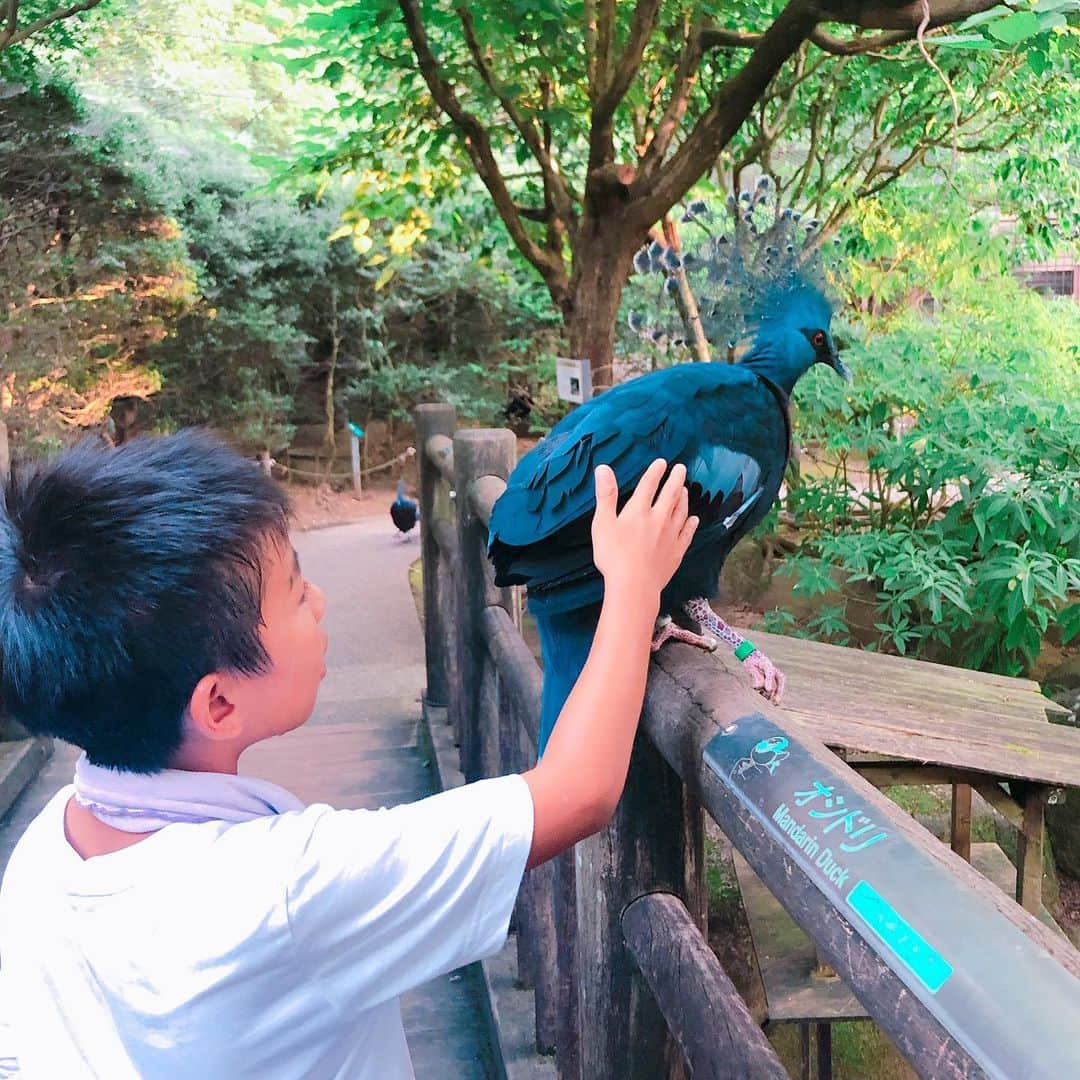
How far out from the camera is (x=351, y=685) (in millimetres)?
4207

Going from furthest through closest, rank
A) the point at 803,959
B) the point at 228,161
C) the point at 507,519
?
1. the point at 228,161
2. the point at 803,959
3. the point at 507,519

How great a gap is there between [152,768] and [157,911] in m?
0.10

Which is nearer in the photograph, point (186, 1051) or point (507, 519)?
point (186, 1051)

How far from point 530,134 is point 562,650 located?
3.14 metres

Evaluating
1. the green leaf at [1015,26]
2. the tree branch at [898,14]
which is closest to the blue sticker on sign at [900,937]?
the green leaf at [1015,26]

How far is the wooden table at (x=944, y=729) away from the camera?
144cm

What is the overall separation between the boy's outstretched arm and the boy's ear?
0.19 meters

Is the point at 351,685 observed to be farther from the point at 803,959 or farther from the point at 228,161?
the point at 228,161

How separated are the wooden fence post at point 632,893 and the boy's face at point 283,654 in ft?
1.07

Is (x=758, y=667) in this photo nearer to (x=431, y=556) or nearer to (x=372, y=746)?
(x=431, y=556)

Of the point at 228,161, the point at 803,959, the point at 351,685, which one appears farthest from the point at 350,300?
the point at 803,959

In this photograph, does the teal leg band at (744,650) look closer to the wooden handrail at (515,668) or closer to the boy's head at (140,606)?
the wooden handrail at (515,668)

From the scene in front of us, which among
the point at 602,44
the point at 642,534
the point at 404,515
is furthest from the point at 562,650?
the point at 404,515

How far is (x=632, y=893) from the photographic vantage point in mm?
971
